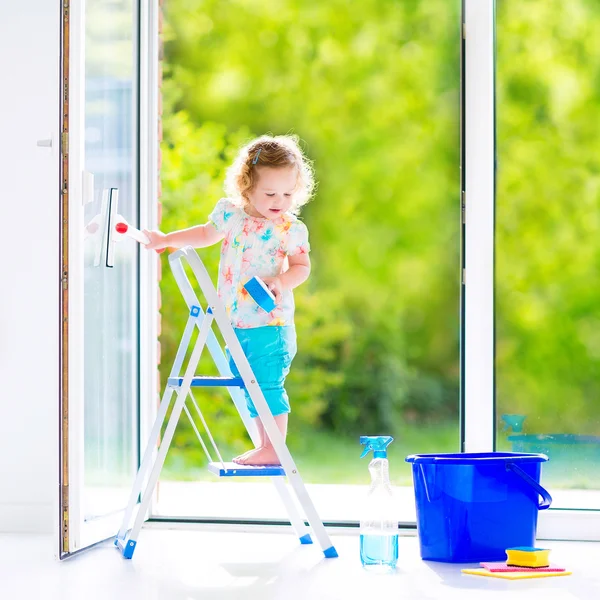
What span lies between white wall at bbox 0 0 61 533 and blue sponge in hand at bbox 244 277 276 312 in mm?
792

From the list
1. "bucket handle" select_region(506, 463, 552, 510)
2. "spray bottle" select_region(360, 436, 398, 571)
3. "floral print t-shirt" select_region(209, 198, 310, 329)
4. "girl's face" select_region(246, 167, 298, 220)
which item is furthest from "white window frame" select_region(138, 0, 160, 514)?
"bucket handle" select_region(506, 463, 552, 510)

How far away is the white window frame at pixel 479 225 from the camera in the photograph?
9.34 ft

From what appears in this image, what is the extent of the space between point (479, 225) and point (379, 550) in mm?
1069

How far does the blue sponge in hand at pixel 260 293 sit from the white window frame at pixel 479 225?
74 cm

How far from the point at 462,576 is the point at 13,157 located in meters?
1.85

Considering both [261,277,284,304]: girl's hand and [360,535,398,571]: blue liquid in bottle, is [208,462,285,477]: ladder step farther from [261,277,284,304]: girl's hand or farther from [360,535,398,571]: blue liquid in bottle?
[261,277,284,304]: girl's hand

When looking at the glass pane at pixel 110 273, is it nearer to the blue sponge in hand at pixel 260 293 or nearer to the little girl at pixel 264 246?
the little girl at pixel 264 246

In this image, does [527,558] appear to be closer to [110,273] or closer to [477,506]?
[477,506]

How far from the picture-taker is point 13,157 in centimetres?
296

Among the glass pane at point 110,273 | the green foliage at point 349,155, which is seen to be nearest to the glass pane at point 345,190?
the green foliage at point 349,155

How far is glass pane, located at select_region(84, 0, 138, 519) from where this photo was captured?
2.57 metres

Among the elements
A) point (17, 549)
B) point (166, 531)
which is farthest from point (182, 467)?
point (17, 549)

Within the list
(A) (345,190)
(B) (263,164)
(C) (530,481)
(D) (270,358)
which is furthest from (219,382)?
(A) (345,190)

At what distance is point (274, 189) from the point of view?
2.65 meters
